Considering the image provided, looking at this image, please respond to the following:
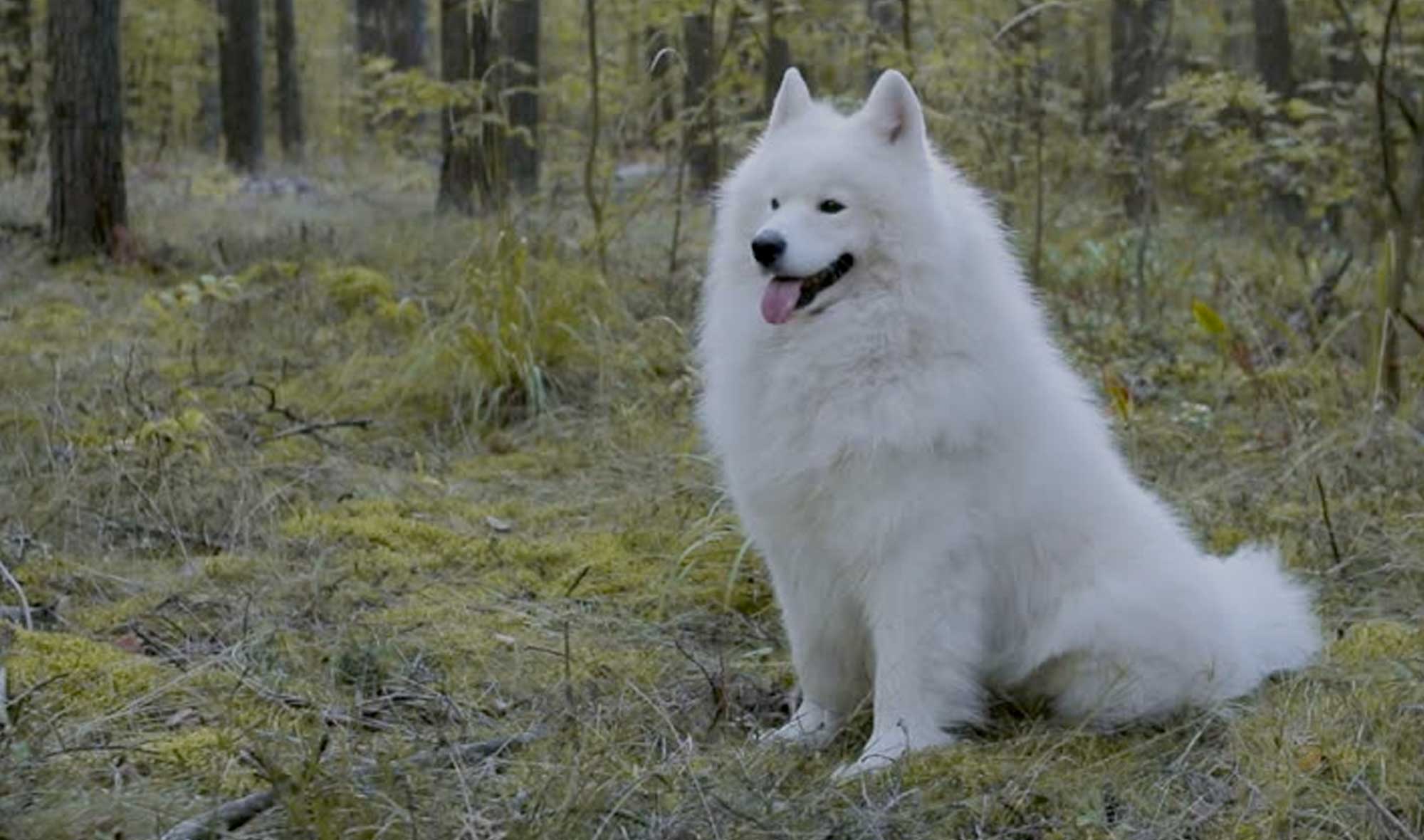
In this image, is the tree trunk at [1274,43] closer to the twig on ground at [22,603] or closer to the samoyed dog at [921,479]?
the samoyed dog at [921,479]

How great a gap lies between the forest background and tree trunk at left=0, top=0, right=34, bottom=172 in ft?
2.27

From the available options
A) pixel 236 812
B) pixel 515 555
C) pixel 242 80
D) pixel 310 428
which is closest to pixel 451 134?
pixel 310 428

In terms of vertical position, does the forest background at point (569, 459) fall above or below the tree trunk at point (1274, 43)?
below

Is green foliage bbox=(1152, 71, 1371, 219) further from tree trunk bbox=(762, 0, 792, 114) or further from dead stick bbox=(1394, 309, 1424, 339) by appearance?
tree trunk bbox=(762, 0, 792, 114)

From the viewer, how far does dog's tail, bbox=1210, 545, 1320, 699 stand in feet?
11.1

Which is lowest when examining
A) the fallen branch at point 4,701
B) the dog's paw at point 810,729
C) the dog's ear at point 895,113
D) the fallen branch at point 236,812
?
the dog's paw at point 810,729

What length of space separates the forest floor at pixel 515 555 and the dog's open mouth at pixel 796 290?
449 millimetres

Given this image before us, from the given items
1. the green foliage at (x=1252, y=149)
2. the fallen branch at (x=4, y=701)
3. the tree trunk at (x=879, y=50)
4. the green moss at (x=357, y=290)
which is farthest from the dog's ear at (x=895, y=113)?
the green moss at (x=357, y=290)

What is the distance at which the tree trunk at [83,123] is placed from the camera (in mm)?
8031

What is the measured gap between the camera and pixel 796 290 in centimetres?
331

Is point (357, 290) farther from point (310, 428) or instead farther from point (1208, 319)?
point (1208, 319)

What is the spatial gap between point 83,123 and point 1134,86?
6259mm

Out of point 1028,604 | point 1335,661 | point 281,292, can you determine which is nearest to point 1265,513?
point 1335,661

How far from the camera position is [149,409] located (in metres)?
5.31
